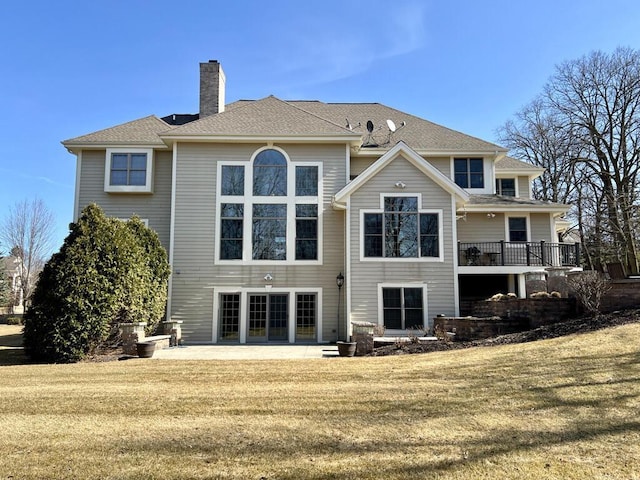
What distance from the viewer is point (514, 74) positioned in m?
17.8

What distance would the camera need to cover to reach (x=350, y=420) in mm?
5629

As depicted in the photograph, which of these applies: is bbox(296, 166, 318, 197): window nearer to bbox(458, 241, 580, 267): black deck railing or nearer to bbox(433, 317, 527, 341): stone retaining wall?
bbox(458, 241, 580, 267): black deck railing

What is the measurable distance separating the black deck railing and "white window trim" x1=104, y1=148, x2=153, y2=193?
40.7 feet

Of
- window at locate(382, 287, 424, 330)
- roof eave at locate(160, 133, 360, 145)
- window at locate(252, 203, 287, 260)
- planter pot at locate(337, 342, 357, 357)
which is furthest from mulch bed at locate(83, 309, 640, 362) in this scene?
roof eave at locate(160, 133, 360, 145)

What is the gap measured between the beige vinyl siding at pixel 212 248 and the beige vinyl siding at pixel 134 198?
3.64 feet

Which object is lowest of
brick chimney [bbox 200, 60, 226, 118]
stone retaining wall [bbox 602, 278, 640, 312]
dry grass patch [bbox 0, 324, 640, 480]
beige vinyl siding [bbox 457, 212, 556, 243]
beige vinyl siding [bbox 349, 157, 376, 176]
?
dry grass patch [bbox 0, 324, 640, 480]

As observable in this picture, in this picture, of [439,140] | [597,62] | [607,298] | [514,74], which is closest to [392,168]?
[439,140]

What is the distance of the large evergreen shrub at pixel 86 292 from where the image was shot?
36.9 feet

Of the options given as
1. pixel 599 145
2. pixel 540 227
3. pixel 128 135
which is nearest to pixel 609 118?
pixel 599 145

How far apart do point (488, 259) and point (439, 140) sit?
5.68m

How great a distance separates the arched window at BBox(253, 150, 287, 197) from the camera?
1712 cm

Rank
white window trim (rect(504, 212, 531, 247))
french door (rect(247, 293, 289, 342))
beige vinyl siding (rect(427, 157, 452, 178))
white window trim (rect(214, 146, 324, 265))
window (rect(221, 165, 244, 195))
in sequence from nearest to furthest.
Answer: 1. french door (rect(247, 293, 289, 342))
2. white window trim (rect(214, 146, 324, 265))
3. window (rect(221, 165, 244, 195))
4. white window trim (rect(504, 212, 531, 247))
5. beige vinyl siding (rect(427, 157, 452, 178))

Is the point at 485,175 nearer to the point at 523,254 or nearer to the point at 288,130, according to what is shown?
the point at 523,254

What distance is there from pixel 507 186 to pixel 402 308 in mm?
9004
